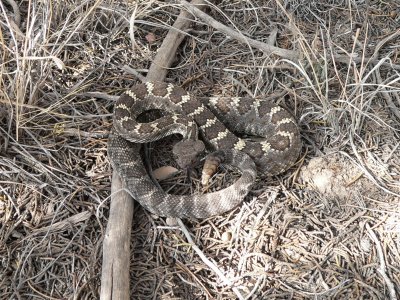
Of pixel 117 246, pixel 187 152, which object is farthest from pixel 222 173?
pixel 117 246

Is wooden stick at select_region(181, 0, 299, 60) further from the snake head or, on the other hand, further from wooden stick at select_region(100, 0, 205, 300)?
wooden stick at select_region(100, 0, 205, 300)

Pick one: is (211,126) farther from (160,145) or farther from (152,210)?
(152,210)

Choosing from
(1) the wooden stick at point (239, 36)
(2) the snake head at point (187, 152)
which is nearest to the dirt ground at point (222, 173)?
(1) the wooden stick at point (239, 36)

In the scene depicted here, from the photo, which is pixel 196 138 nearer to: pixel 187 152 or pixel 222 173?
pixel 187 152

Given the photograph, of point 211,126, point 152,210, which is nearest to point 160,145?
point 211,126

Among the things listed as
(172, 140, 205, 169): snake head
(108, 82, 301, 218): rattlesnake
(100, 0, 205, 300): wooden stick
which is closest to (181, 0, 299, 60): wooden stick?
(108, 82, 301, 218): rattlesnake
